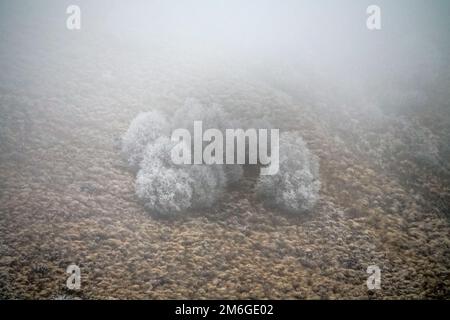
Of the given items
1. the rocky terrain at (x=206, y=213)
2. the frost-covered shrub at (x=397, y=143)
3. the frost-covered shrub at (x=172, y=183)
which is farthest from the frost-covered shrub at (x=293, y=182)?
the frost-covered shrub at (x=397, y=143)

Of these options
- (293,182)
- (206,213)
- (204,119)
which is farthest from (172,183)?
(293,182)

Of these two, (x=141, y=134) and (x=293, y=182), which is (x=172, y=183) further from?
(x=293, y=182)

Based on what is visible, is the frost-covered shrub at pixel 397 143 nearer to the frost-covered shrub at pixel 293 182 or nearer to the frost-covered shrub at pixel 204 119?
the frost-covered shrub at pixel 293 182

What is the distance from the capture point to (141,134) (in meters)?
11.5

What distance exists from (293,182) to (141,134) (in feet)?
16.0

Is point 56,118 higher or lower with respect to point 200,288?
higher

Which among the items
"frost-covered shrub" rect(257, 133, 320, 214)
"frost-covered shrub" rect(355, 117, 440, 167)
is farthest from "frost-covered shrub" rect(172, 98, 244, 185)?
"frost-covered shrub" rect(355, 117, 440, 167)

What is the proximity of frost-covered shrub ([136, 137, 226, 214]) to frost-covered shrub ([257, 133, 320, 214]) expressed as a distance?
1.40 metres

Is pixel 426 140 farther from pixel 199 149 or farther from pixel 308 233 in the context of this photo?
pixel 199 149

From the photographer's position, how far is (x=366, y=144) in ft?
45.7

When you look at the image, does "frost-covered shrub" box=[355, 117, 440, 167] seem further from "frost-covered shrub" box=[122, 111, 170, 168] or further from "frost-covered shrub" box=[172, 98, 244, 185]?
"frost-covered shrub" box=[122, 111, 170, 168]

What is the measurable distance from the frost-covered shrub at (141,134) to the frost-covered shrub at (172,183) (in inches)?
19.1
